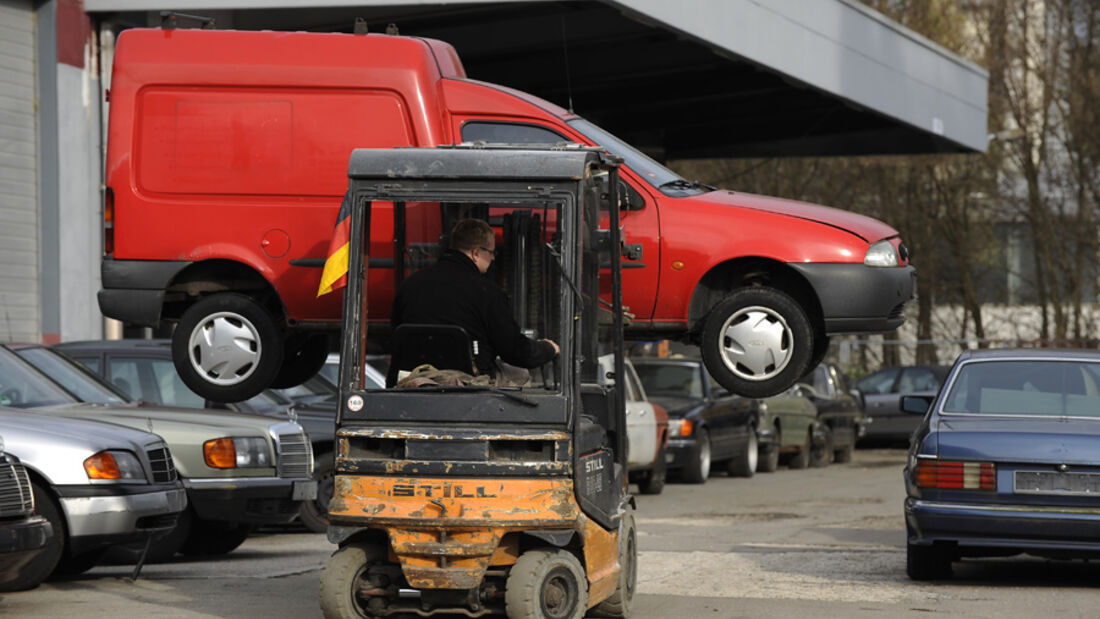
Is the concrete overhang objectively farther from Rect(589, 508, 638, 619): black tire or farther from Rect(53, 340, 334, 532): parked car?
Rect(589, 508, 638, 619): black tire

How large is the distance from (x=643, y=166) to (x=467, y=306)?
5.64 ft

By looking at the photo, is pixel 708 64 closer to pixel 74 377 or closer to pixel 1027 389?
pixel 1027 389

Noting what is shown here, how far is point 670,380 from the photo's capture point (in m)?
23.5

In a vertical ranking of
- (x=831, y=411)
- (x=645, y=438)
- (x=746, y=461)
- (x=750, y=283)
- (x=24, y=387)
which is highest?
(x=750, y=283)

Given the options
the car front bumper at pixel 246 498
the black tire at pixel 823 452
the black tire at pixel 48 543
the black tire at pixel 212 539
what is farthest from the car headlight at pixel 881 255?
the black tire at pixel 823 452

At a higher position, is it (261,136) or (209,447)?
(261,136)

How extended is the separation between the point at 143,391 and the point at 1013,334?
34428mm

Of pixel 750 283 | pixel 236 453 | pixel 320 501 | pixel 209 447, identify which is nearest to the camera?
pixel 750 283

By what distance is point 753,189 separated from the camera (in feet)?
132

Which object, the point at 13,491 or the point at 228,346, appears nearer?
the point at 13,491

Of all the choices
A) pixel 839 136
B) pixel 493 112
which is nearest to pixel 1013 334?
pixel 839 136

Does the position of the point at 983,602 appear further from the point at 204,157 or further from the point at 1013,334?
the point at 1013,334

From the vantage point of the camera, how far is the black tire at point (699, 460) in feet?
74.9

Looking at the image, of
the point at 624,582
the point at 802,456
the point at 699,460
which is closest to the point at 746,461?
the point at 699,460
